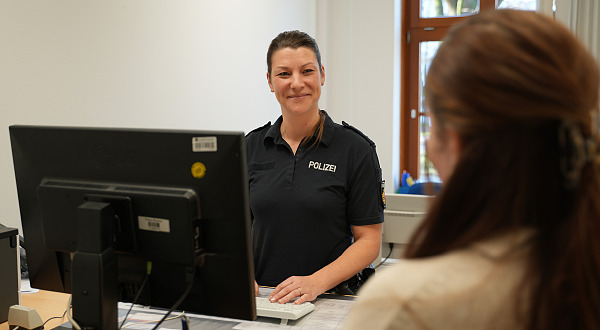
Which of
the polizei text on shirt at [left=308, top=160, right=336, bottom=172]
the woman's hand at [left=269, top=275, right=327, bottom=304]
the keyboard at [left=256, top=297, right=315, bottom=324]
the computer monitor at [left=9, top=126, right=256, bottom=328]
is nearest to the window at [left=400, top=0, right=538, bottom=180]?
the polizei text on shirt at [left=308, top=160, right=336, bottom=172]

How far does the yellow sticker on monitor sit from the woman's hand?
0.58m

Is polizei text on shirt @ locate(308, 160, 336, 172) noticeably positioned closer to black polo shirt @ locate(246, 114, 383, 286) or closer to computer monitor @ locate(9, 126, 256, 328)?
black polo shirt @ locate(246, 114, 383, 286)

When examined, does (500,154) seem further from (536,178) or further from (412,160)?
(412,160)

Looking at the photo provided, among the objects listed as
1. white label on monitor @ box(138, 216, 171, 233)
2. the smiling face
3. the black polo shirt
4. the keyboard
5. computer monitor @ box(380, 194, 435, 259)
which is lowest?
computer monitor @ box(380, 194, 435, 259)

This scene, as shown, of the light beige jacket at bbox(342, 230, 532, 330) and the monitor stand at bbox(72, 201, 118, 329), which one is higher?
the light beige jacket at bbox(342, 230, 532, 330)

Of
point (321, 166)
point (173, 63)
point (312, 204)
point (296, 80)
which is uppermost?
point (173, 63)

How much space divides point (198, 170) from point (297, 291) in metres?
0.62

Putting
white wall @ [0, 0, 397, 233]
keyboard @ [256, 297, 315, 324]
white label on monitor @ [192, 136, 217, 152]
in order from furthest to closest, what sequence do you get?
white wall @ [0, 0, 397, 233], keyboard @ [256, 297, 315, 324], white label on monitor @ [192, 136, 217, 152]

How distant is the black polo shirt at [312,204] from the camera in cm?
179

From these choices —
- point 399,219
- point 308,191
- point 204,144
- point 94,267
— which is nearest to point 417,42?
point 399,219

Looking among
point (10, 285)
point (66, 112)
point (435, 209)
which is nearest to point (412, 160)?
point (66, 112)

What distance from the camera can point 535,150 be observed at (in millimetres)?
616

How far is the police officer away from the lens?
5.85 ft

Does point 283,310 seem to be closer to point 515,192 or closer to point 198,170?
point 198,170
